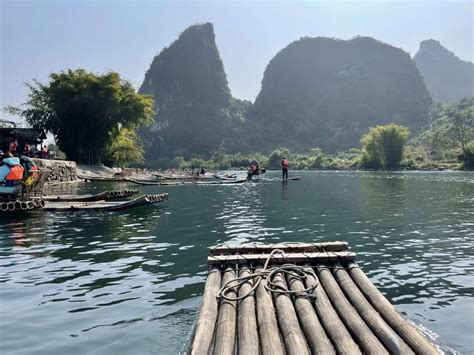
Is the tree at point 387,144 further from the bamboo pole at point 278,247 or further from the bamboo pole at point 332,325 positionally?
the bamboo pole at point 332,325

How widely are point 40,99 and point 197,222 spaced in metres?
52.0

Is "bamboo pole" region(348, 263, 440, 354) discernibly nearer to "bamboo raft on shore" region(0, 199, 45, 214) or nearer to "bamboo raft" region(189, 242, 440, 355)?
"bamboo raft" region(189, 242, 440, 355)

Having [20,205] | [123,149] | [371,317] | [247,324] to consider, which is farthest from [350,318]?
[123,149]

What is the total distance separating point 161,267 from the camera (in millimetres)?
10805

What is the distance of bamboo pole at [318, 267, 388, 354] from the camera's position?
4.70 meters

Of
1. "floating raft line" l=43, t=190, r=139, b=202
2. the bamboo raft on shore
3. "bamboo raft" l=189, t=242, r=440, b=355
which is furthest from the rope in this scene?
"floating raft line" l=43, t=190, r=139, b=202

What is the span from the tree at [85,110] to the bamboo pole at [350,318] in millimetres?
54774

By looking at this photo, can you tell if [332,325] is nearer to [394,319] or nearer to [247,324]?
[394,319]

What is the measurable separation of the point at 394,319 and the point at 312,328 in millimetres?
1130

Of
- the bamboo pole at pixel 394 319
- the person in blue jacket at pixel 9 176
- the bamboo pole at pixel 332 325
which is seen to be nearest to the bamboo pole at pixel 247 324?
the bamboo pole at pixel 332 325

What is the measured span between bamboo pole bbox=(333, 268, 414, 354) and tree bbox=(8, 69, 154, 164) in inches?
2160

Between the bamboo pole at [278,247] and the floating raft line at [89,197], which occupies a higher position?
the bamboo pole at [278,247]

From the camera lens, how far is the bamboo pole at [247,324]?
468 centimetres

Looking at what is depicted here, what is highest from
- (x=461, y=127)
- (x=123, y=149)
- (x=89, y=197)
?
(x=461, y=127)
